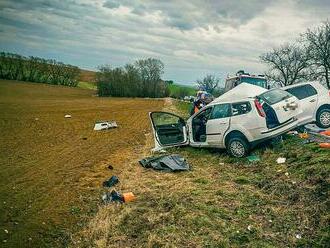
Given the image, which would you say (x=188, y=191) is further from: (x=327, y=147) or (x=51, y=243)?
(x=327, y=147)

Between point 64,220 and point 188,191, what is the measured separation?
2.91 metres

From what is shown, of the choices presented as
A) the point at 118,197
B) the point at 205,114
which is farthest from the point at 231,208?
the point at 205,114

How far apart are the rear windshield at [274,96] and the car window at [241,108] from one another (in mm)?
652

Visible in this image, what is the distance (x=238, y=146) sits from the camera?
431 inches

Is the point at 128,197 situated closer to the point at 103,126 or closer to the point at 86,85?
the point at 103,126

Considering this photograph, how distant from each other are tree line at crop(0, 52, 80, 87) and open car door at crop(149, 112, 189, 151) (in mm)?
59933

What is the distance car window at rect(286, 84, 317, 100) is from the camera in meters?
11.8

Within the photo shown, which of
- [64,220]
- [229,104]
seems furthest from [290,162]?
[64,220]

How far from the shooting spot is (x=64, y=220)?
23.5 ft

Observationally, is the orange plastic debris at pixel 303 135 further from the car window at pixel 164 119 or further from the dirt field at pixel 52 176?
the dirt field at pixel 52 176

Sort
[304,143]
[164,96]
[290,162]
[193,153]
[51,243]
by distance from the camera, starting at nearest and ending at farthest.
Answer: [51,243] → [290,162] → [304,143] → [193,153] → [164,96]

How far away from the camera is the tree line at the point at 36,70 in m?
65.1

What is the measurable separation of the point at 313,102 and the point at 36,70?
65.0 meters

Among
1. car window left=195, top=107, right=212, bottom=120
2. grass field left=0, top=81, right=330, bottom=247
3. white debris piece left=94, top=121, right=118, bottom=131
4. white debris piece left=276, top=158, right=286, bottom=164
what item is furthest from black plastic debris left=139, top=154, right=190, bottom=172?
white debris piece left=94, top=121, right=118, bottom=131
